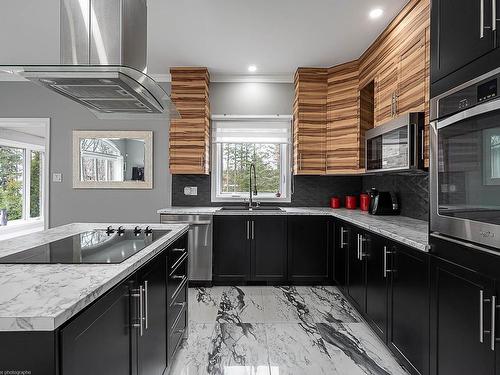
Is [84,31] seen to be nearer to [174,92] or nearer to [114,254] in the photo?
[114,254]

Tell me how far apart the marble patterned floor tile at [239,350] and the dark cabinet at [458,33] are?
6.60 feet

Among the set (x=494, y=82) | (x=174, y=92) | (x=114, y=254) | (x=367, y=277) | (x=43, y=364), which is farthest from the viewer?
(x=174, y=92)

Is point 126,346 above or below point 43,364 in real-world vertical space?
below

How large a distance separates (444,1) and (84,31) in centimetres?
190

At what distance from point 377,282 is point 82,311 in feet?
6.79

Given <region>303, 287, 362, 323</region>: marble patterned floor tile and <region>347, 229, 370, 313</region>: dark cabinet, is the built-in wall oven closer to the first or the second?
<region>347, 229, 370, 313</region>: dark cabinet

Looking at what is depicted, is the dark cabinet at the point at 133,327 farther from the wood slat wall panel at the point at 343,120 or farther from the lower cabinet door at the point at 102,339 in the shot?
the wood slat wall panel at the point at 343,120

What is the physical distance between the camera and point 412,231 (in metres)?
2.13

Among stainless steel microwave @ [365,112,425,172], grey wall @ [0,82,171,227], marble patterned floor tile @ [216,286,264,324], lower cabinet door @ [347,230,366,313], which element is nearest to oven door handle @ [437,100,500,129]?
stainless steel microwave @ [365,112,425,172]

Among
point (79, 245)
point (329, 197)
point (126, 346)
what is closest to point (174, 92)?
point (329, 197)

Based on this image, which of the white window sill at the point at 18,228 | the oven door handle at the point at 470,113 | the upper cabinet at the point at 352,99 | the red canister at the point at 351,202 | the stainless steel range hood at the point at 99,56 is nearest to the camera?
the oven door handle at the point at 470,113

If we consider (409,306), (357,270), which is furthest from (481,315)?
(357,270)

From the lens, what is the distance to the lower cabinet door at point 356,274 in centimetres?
268

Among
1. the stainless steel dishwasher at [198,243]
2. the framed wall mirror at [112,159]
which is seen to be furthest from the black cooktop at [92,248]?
the framed wall mirror at [112,159]
